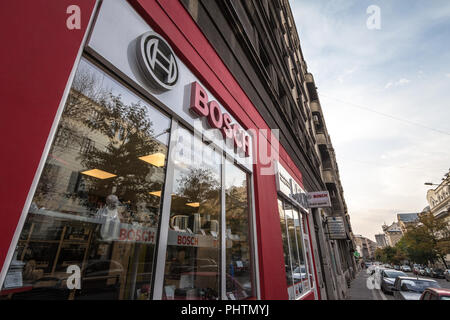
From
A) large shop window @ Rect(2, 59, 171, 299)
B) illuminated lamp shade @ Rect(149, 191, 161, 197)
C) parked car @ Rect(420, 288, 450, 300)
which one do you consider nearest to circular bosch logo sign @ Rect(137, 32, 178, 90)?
large shop window @ Rect(2, 59, 171, 299)

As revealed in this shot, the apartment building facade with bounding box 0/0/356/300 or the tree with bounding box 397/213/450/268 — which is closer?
the apartment building facade with bounding box 0/0/356/300

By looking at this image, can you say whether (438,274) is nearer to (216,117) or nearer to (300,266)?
(300,266)

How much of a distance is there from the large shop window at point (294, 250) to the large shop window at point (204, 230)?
272cm

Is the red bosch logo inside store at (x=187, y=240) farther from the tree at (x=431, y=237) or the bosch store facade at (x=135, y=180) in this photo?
the tree at (x=431, y=237)

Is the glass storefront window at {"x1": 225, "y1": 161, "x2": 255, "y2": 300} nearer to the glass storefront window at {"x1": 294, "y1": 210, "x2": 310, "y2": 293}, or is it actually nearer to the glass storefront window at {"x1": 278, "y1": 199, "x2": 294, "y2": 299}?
the glass storefront window at {"x1": 278, "y1": 199, "x2": 294, "y2": 299}

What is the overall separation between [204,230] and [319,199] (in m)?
9.59

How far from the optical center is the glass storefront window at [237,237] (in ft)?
13.5

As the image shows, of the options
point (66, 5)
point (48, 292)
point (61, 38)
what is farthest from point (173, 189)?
point (66, 5)

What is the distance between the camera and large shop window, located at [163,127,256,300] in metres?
3.16

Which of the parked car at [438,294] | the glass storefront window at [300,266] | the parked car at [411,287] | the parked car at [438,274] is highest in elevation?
the glass storefront window at [300,266]

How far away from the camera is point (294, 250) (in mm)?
8039

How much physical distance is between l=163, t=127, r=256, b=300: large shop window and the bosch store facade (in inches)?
0.8

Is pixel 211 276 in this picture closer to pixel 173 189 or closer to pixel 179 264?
pixel 179 264

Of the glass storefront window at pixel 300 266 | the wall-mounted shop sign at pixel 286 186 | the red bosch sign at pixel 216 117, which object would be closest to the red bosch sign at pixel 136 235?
the red bosch sign at pixel 216 117
